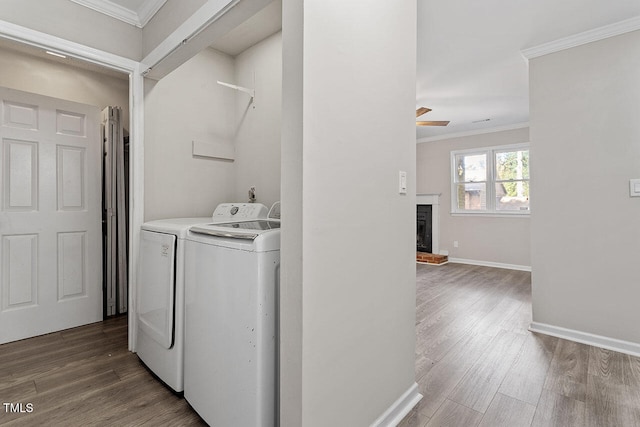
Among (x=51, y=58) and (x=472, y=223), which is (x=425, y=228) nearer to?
(x=472, y=223)

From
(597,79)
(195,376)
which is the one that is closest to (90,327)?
(195,376)

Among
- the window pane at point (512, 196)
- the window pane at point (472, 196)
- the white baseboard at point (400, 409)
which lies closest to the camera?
the white baseboard at point (400, 409)

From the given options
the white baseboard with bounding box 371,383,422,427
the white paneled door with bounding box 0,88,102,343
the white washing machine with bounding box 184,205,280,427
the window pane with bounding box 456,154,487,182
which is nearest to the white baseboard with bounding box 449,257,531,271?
the window pane with bounding box 456,154,487,182

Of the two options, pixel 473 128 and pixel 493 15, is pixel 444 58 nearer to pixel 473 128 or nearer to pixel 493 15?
pixel 493 15

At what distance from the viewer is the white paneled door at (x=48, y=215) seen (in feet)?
7.66

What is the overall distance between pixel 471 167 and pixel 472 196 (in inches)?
21.5

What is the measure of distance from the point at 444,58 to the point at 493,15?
693 mm

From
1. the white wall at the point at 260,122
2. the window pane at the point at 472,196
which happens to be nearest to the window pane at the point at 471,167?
the window pane at the point at 472,196

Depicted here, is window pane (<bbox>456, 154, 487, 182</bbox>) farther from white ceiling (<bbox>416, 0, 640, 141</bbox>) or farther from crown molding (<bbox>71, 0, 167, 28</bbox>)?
crown molding (<bbox>71, 0, 167, 28</bbox>)

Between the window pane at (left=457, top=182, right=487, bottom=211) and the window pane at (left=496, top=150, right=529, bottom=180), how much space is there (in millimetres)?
354

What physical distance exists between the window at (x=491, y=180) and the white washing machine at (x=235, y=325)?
5342 millimetres

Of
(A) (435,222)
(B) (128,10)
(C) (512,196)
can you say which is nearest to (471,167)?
(C) (512,196)

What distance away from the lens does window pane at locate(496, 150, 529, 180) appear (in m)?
5.21

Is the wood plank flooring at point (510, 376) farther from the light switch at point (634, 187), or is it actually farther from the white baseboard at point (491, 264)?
the white baseboard at point (491, 264)
